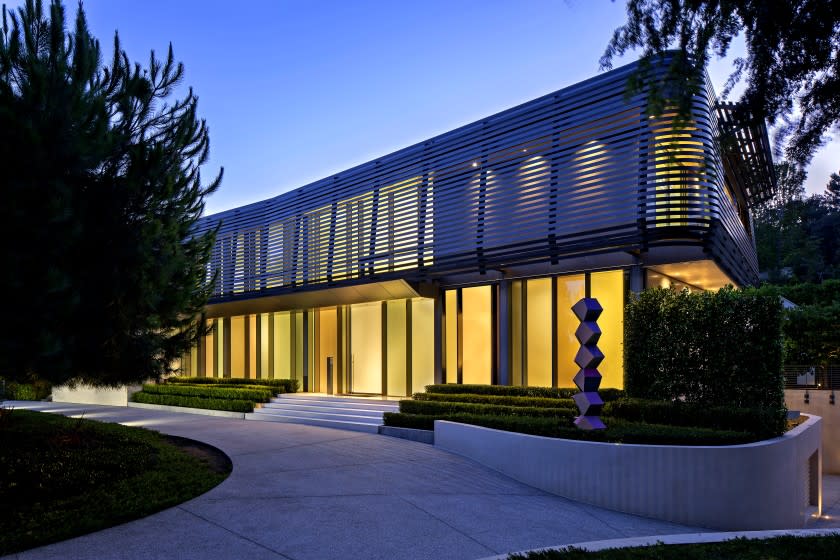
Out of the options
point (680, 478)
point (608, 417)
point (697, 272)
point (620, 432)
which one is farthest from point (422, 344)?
point (680, 478)

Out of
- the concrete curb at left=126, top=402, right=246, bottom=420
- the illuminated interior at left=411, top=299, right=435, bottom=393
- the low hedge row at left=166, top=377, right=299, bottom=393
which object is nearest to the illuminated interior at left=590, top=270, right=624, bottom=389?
the illuminated interior at left=411, top=299, right=435, bottom=393

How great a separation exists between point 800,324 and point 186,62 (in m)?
23.2

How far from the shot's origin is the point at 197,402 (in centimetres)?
2250

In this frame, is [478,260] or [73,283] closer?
[73,283]

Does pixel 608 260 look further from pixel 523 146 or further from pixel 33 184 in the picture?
pixel 33 184

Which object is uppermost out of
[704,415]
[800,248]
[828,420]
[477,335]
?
[800,248]

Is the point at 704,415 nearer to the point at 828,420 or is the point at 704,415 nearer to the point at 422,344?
the point at 422,344

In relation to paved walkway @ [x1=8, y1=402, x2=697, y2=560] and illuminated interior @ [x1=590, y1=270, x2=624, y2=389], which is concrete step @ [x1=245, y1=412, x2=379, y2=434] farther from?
illuminated interior @ [x1=590, y1=270, x2=624, y2=389]

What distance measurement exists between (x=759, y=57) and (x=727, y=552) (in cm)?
434

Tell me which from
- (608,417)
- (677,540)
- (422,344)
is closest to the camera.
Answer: (677,540)

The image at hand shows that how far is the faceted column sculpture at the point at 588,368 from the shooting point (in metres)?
11.2

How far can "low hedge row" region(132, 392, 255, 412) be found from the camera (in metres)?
20.8

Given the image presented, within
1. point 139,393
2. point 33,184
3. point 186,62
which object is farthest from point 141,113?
point 139,393

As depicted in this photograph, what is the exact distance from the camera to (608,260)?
1578 centimetres
